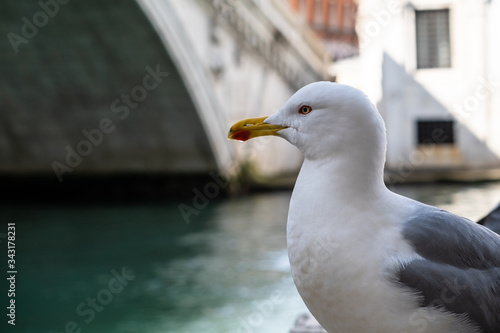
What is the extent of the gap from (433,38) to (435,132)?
70.5 inches

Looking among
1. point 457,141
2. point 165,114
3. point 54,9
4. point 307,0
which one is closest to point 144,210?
point 165,114

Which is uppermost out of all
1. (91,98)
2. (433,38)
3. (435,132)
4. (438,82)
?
(91,98)

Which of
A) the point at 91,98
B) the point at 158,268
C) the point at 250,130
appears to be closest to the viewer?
the point at 250,130

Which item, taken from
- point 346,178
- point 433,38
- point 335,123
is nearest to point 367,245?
point 346,178

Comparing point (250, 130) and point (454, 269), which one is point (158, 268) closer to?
point (250, 130)

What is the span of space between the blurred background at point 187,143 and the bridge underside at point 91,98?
0.03 meters

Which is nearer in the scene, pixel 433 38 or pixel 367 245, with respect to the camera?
pixel 367 245

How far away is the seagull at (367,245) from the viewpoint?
1442 millimetres

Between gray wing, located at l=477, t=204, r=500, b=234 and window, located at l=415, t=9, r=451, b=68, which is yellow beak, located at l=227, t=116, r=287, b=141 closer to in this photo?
gray wing, located at l=477, t=204, r=500, b=234

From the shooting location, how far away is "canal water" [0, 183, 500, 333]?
13.3 ft

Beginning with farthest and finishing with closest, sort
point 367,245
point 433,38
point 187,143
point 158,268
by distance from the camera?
point 433,38 < point 187,143 < point 158,268 < point 367,245

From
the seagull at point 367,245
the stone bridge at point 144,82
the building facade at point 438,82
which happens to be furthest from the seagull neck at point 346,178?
the building facade at point 438,82

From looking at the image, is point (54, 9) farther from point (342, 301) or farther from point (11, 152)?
point (342, 301)

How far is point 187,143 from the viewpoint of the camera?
10.7 m
